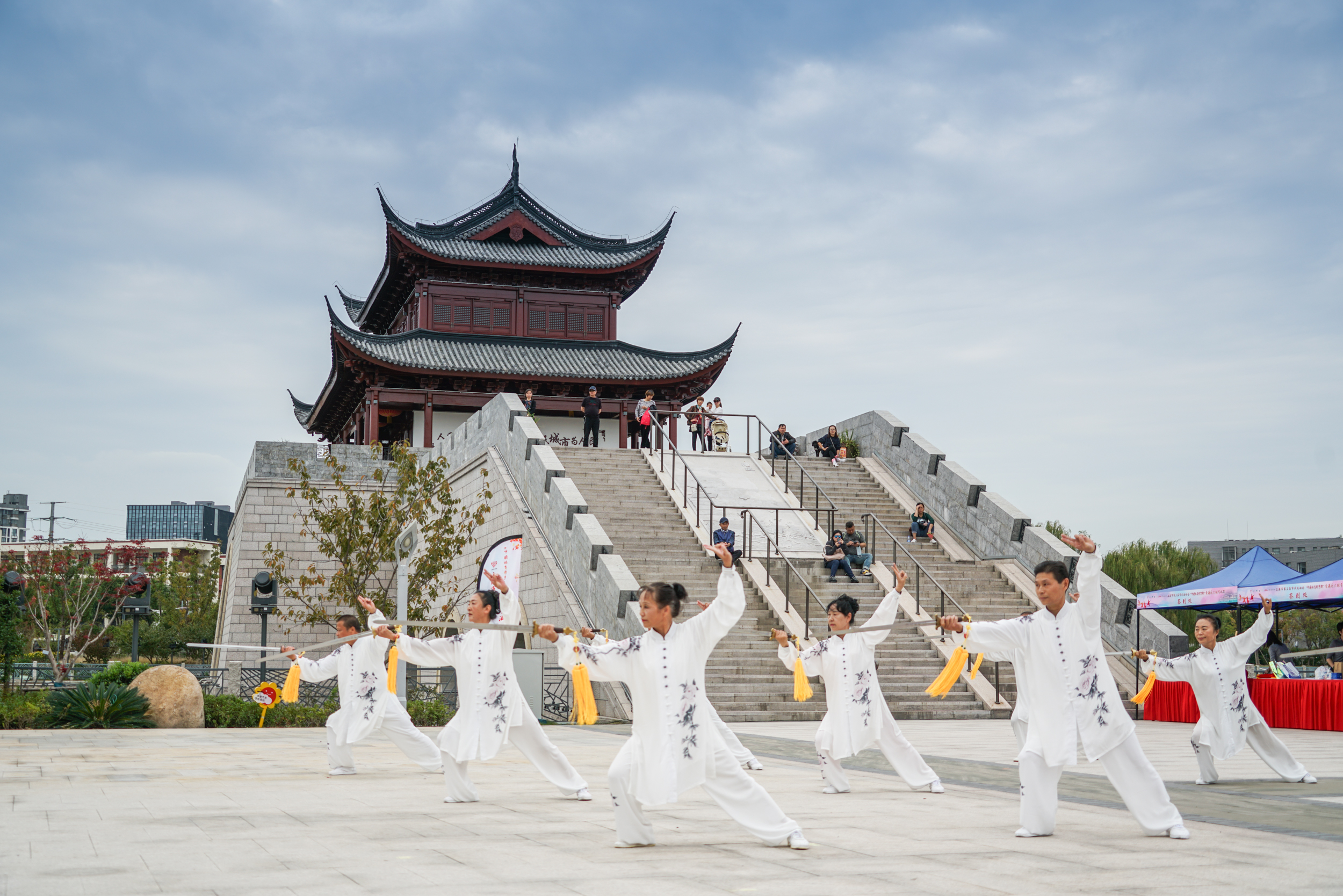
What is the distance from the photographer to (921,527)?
21.4 m

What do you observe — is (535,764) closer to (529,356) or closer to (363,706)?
(363,706)

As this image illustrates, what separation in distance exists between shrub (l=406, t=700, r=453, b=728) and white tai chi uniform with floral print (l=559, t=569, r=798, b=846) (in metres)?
10.3

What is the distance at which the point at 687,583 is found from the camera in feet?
59.9

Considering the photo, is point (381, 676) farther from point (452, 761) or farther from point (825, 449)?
point (825, 449)

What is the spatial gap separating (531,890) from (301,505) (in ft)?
80.0

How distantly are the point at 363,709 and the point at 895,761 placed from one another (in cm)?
428

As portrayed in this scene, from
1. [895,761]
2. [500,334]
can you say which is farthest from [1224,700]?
[500,334]

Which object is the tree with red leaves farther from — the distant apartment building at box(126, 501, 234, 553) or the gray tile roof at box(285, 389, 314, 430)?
the distant apartment building at box(126, 501, 234, 553)

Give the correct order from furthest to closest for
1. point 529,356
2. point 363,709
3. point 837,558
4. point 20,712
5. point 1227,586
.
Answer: point 529,356, point 837,558, point 1227,586, point 20,712, point 363,709

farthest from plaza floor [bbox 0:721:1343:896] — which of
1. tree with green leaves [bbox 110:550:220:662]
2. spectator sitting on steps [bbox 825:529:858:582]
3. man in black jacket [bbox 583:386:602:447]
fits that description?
tree with green leaves [bbox 110:550:220:662]

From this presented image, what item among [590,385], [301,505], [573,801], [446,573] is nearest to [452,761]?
[573,801]

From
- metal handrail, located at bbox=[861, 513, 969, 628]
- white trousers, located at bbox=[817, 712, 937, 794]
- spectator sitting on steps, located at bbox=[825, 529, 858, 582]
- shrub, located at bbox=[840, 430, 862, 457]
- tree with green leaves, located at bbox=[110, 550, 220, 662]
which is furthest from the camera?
tree with green leaves, located at bbox=[110, 550, 220, 662]

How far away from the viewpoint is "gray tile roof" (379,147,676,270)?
36.1m

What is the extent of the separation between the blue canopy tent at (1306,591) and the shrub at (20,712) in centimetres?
1555
